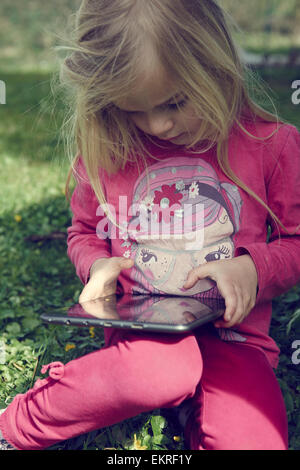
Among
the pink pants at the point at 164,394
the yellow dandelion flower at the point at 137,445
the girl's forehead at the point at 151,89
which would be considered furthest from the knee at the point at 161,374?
the girl's forehead at the point at 151,89

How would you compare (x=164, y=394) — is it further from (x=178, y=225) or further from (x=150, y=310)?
(x=178, y=225)

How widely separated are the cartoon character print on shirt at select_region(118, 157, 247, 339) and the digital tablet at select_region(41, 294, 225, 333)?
0.23 ft

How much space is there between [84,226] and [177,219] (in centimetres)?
Result: 34

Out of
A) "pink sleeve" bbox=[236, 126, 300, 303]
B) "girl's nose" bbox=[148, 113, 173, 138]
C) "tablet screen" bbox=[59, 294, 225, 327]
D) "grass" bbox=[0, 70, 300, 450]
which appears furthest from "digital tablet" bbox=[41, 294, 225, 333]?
"girl's nose" bbox=[148, 113, 173, 138]

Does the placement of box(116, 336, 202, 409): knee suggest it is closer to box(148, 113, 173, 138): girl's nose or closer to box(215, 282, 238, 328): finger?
box(215, 282, 238, 328): finger

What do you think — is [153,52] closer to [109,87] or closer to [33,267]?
[109,87]

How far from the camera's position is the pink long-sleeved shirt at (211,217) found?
1.59 metres

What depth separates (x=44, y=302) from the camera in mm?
2299

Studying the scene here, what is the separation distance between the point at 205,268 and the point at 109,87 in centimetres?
51

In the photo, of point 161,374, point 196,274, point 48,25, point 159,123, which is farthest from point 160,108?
point 48,25

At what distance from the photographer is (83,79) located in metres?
1.58

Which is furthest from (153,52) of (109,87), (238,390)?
(238,390)

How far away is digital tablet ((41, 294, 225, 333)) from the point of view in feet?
4.33

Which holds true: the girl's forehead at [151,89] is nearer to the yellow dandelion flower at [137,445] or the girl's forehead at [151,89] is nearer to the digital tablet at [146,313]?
the digital tablet at [146,313]
